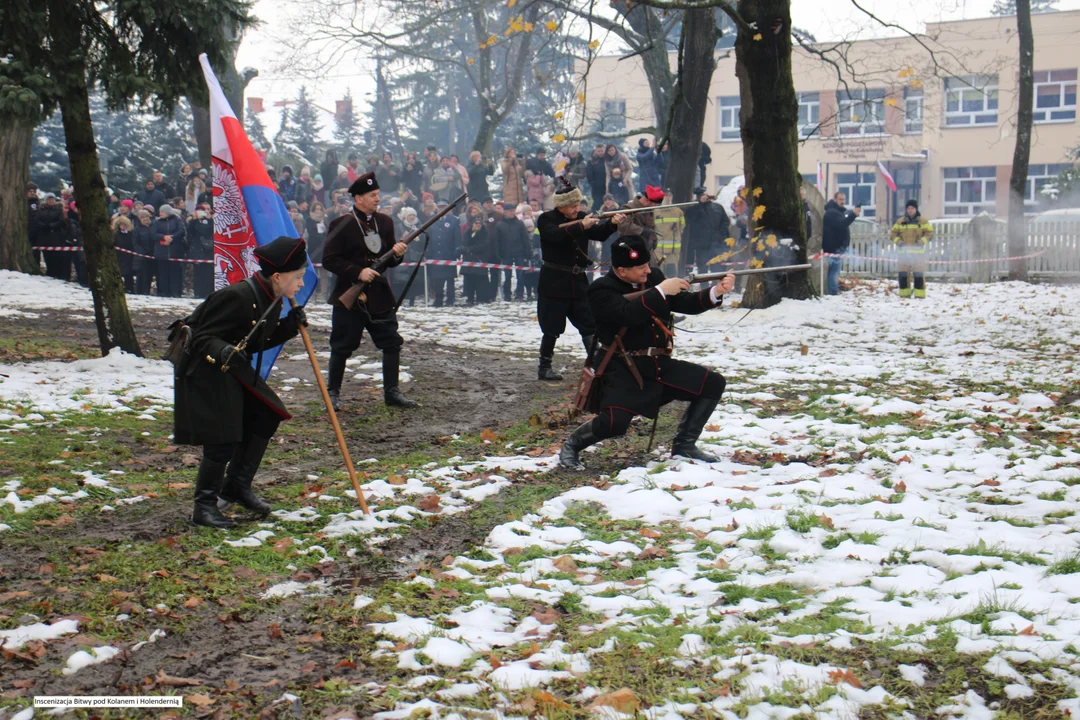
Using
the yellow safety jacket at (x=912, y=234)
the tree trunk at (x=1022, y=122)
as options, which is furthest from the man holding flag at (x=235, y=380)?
the tree trunk at (x=1022, y=122)

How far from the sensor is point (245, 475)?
718 cm

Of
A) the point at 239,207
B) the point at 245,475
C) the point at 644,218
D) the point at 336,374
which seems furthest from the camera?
the point at 644,218

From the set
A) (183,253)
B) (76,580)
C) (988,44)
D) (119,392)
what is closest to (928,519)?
(76,580)

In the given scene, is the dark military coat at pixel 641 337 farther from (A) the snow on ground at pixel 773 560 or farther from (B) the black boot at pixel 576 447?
(A) the snow on ground at pixel 773 560

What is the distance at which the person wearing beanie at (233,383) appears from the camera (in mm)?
6672

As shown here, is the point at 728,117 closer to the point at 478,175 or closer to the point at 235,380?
Answer: the point at 478,175

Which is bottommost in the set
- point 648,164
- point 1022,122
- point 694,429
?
point 694,429

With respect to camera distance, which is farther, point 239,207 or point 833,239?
point 833,239

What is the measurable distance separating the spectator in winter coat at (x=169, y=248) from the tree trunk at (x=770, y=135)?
1121cm

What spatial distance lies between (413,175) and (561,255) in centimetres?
1695

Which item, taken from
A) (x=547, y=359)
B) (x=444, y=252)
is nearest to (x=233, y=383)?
(x=547, y=359)

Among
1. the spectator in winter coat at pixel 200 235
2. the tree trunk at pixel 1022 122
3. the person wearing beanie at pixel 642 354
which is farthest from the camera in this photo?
the tree trunk at pixel 1022 122

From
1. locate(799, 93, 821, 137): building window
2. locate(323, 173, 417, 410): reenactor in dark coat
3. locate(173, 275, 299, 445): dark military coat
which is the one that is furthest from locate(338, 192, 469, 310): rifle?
locate(799, 93, 821, 137): building window

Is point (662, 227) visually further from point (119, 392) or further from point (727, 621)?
point (727, 621)
